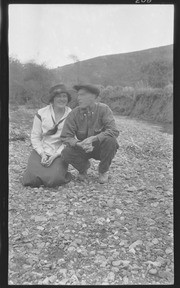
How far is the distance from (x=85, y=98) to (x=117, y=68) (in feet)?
1.15

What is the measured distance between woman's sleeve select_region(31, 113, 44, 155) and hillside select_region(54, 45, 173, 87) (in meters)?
0.40

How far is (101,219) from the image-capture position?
2.74 meters

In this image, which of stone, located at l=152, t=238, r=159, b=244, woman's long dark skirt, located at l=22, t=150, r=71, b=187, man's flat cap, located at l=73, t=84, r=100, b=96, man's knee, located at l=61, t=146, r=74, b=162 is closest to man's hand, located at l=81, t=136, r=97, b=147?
man's knee, located at l=61, t=146, r=74, b=162

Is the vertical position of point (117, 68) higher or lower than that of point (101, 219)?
higher

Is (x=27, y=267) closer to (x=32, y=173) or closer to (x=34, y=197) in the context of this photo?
(x=34, y=197)

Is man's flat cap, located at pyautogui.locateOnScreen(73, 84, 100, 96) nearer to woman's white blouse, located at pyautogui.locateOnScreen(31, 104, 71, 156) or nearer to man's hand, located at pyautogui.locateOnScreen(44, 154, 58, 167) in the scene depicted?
woman's white blouse, located at pyautogui.locateOnScreen(31, 104, 71, 156)

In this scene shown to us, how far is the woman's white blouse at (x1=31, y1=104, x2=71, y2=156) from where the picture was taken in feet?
9.52

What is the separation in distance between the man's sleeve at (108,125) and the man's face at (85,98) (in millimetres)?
136

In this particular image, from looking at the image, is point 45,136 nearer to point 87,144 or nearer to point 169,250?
point 87,144

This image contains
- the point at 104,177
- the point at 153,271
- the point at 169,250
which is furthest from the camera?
the point at 104,177

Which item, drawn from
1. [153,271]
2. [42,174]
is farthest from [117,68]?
[153,271]

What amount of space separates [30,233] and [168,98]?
4.95 ft

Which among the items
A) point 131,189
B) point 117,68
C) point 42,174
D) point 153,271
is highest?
point 117,68

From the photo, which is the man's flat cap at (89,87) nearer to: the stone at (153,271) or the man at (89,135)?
A: the man at (89,135)
